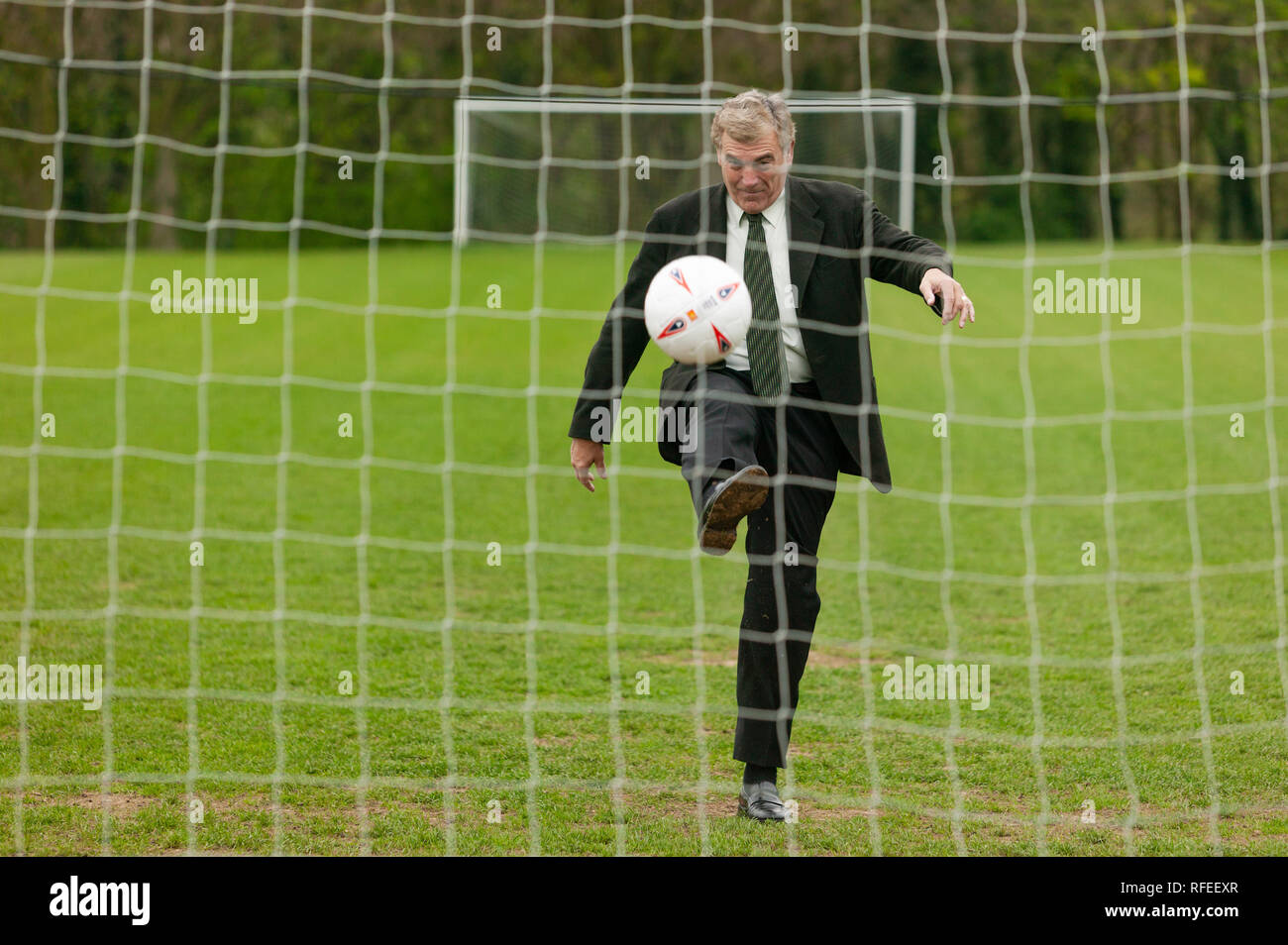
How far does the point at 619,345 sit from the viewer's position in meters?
4.55

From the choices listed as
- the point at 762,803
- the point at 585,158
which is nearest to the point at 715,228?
the point at 762,803

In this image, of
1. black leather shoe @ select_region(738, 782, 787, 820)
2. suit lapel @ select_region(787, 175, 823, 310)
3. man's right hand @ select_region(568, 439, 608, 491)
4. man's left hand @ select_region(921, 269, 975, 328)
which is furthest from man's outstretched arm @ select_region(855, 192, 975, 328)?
black leather shoe @ select_region(738, 782, 787, 820)

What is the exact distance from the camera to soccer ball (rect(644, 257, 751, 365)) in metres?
4.20

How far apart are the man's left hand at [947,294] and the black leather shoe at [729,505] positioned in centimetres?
68

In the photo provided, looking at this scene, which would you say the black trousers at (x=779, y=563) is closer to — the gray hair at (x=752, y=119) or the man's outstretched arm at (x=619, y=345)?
the man's outstretched arm at (x=619, y=345)

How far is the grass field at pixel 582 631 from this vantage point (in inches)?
183

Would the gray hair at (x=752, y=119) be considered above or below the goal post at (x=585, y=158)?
below

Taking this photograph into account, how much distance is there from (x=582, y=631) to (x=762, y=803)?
97.2 inches

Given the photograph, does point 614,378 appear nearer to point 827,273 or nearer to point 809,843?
point 827,273

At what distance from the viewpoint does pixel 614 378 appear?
4543 mm

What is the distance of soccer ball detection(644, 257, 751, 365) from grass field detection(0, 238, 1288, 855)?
57.8 inches

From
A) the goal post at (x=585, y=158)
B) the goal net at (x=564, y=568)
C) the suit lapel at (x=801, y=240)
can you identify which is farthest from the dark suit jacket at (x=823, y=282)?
the goal post at (x=585, y=158)

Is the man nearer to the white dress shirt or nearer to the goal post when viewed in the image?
the white dress shirt

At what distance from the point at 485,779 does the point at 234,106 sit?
3021 cm
